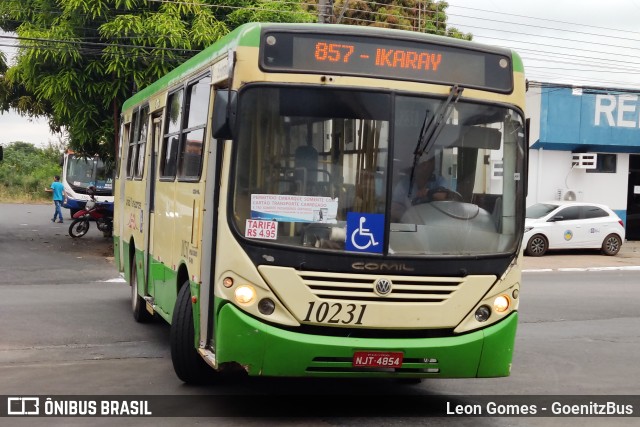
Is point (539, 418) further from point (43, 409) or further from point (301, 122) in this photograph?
point (43, 409)

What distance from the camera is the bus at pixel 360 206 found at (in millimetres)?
7078

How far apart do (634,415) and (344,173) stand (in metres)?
3.32

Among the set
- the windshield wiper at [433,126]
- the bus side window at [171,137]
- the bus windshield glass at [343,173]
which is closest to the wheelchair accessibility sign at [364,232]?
the bus windshield glass at [343,173]

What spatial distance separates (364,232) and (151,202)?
15.0 feet

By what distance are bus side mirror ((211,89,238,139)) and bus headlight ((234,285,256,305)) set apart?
1104 millimetres

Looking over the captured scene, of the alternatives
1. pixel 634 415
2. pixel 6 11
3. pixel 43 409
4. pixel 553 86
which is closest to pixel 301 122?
pixel 43 409

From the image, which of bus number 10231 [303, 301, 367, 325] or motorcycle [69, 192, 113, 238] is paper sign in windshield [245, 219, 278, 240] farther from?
motorcycle [69, 192, 113, 238]

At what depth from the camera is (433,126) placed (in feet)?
24.3

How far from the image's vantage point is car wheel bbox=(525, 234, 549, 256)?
88.1ft

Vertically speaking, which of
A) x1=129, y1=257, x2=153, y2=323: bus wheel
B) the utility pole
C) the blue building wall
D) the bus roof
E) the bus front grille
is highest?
the utility pole

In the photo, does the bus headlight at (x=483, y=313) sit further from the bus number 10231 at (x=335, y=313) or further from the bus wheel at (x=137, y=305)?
the bus wheel at (x=137, y=305)

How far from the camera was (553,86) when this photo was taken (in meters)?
31.8

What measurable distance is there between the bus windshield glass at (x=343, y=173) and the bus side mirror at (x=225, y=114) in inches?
4.9

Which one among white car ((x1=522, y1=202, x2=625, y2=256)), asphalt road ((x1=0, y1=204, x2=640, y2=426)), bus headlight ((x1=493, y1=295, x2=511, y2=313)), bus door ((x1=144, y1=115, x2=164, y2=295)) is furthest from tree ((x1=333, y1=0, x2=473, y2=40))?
bus headlight ((x1=493, y1=295, x2=511, y2=313))
